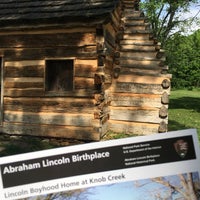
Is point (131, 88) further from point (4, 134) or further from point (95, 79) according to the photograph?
point (4, 134)

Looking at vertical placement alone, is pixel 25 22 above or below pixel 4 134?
above

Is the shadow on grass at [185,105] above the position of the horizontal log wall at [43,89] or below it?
below

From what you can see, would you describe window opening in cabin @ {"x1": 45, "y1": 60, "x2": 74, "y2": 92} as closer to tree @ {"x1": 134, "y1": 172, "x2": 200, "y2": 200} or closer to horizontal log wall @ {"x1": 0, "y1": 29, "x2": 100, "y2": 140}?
horizontal log wall @ {"x1": 0, "y1": 29, "x2": 100, "y2": 140}

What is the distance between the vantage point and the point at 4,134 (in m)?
9.13

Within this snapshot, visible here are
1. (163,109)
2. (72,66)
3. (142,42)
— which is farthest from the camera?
(142,42)

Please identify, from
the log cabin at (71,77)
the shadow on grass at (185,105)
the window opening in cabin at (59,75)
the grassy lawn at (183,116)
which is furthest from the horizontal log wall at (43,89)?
the shadow on grass at (185,105)

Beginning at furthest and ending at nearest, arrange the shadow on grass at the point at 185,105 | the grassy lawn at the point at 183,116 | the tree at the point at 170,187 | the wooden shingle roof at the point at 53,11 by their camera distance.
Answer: the shadow on grass at the point at 185,105 → the grassy lawn at the point at 183,116 → the wooden shingle roof at the point at 53,11 → the tree at the point at 170,187

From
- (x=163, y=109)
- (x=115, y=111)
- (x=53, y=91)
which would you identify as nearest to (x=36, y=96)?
(x=53, y=91)

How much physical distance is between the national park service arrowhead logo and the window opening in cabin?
22.5ft

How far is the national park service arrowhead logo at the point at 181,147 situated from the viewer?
78.5 inches

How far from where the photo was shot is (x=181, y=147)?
2000mm

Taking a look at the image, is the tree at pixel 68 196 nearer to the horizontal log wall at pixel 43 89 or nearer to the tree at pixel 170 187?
the tree at pixel 170 187

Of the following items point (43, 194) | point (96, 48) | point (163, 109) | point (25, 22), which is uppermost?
point (25, 22)

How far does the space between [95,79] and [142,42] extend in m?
3.01
